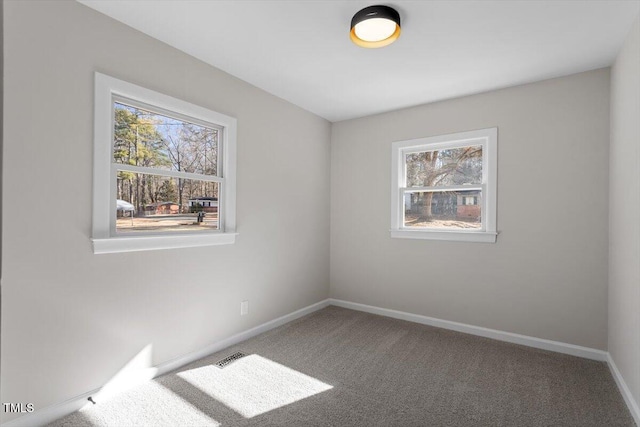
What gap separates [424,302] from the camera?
12.7 ft

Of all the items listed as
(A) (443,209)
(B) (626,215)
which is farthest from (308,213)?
(B) (626,215)

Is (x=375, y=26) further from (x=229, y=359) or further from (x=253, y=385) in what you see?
(x=229, y=359)

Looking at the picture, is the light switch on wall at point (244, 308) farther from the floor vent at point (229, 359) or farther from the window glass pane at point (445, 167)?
the window glass pane at point (445, 167)

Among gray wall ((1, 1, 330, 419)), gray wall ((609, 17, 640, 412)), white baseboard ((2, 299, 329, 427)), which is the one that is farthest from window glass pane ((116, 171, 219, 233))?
gray wall ((609, 17, 640, 412))

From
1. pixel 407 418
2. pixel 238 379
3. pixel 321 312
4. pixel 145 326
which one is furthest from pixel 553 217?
pixel 145 326

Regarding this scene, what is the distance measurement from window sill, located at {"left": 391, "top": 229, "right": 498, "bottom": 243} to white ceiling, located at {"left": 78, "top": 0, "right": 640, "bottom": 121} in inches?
56.4

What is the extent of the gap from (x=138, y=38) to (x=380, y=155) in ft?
8.83

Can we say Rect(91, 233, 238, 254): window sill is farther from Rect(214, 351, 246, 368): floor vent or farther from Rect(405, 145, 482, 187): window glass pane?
Rect(405, 145, 482, 187): window glass pane

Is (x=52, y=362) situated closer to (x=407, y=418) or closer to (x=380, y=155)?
(x=407, y=418)

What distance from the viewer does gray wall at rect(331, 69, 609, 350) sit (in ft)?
9.91

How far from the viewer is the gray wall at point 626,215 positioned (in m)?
2.27

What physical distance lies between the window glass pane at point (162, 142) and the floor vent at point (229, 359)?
1.60 metres

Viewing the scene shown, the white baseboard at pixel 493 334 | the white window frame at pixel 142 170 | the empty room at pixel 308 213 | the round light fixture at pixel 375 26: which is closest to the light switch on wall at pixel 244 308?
the empty room at pixel 308 213

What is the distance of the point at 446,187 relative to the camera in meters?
3.78
